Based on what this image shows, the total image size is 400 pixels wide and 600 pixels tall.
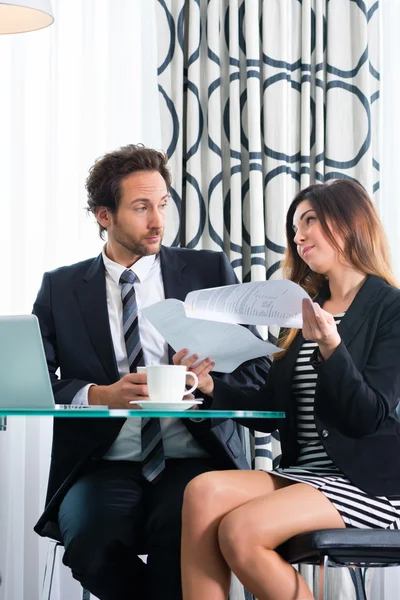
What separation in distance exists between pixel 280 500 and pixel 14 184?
174cm

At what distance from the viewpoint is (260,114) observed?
9.88ft

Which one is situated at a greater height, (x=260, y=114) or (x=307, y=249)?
(x=260, y=114)

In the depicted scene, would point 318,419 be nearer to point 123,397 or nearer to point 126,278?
point 123,397

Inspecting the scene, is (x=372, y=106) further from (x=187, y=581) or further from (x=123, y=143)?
(x=187, y=581)

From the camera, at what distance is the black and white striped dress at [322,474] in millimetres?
1700

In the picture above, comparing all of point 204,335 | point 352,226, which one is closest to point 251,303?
point 204,335

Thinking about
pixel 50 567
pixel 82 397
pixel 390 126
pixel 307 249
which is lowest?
pixel 50 567

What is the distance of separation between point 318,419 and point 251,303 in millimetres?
347

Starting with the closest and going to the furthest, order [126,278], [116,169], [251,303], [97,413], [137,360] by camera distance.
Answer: [97,413]
[251,303]
[137,360]
[126,278]
[116,169]

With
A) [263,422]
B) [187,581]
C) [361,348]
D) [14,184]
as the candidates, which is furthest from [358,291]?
[14,184]

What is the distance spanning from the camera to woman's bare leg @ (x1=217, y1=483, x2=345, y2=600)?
1.58 metres

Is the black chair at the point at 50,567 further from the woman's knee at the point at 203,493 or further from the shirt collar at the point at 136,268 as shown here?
the shirt collar at the point at 136,268

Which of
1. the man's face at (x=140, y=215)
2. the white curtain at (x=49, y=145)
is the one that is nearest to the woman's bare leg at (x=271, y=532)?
the man's face at (x=140, y=215)

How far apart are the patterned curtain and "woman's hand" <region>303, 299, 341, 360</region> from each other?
124 cm
